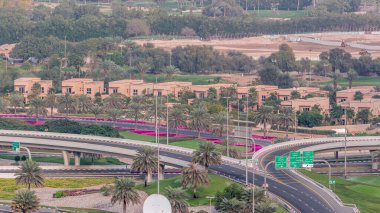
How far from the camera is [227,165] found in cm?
15412

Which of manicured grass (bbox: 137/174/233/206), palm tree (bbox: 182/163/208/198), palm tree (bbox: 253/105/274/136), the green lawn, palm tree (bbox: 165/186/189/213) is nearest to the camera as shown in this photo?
palm tree (bbox: 165/186/189/213)

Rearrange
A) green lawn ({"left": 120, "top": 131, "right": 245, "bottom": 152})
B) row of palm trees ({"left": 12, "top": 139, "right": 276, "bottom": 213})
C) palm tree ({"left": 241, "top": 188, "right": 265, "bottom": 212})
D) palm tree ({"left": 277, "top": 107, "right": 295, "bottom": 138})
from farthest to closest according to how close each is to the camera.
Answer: palm tree ({"left": 277, "top": 107, "right": 295, "bottom": 138})
green lawn ({"left": 120, "top": 131, "right": 245, "bottom": 152})
row of palm trees ({"left": 12, "top": 139, "right": 276, "bottom": 213})
palm tree ({"left": 241, "top": 188, "right": 265, "bottom": 212})

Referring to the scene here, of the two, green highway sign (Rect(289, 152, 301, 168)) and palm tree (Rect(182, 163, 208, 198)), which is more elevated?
green highway sign (Rect(289, 152, 301, 168))

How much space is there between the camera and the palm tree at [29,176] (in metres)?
142

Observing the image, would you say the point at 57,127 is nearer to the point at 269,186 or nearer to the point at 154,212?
the point at 269,186

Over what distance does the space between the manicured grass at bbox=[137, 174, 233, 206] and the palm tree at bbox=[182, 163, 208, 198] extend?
1038 mm

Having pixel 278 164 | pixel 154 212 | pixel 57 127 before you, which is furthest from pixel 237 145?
pixel 154 212

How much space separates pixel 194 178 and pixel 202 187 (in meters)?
2.94

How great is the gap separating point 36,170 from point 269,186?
2404 centimetres

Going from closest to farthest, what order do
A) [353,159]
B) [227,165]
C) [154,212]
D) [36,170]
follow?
1. [154,212]
2. [36,170]
3. [227,165]
4. [353,159]

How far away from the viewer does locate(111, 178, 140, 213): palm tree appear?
431 feet

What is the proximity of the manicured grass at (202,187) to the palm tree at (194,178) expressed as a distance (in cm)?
104

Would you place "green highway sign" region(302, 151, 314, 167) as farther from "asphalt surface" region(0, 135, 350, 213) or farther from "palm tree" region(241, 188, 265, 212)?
"palm tree" region(241, 188, 265, 212)

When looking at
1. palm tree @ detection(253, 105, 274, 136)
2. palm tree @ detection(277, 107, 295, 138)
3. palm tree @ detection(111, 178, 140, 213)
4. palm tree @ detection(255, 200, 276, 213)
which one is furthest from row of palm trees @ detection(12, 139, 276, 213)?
palm tree @ detection(277, 107, 295, 138)
